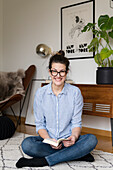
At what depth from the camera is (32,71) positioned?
349cm

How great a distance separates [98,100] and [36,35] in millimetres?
Answer: 1782

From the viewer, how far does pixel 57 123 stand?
70.5 inches

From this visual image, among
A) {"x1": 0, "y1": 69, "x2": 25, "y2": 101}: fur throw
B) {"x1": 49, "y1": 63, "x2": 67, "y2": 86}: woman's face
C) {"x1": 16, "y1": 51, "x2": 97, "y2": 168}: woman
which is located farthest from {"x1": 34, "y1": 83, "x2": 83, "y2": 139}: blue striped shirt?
{"x1": 0, "y1": 69, "x2": 25, "y2": 101}: fur throw

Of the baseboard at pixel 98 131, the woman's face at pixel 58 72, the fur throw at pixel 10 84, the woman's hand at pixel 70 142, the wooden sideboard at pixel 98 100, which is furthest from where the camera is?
the fur throw at pixel 10 84

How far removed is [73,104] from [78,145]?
33cm

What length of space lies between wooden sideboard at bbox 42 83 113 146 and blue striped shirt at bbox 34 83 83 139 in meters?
0.61

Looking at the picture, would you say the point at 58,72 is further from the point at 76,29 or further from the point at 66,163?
the point at 76,29

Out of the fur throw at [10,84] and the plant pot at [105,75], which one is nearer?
the plant pot at [105,75]

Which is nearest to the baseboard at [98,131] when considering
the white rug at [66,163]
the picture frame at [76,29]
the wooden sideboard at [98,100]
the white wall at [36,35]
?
the white wall at [36,35]

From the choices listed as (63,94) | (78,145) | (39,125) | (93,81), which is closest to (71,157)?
(78,145)

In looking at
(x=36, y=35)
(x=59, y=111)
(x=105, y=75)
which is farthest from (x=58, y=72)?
(x=36, y=35)

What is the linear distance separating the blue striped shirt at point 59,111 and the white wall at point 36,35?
3.89ft

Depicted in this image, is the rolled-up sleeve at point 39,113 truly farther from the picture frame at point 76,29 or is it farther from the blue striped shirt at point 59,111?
the picture frame at point 76,29

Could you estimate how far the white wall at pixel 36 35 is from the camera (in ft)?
9.82
